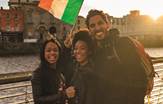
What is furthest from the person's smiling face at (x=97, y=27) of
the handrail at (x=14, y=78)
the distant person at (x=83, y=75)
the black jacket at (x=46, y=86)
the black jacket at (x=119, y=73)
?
the handrail at (x=14, y=78)

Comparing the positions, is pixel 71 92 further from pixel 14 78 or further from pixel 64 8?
pixel 64 8

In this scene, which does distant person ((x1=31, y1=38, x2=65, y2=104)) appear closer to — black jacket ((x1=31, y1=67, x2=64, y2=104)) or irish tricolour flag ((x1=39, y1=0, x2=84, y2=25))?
black jacket ((x1=31, y1=67, x2=64, y2=104))

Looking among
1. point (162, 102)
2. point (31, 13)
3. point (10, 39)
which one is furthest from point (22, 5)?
point (162, 102)

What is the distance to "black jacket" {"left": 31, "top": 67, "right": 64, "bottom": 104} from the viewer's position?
3703 mm

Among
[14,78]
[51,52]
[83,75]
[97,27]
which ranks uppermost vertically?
[97,27]

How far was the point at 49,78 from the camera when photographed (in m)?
3.78

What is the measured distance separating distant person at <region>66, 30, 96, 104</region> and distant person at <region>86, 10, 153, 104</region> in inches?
2.1

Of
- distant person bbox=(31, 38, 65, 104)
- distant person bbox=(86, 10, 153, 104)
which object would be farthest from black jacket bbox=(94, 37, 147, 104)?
distant person bbox=(31, 38, 65, 104)

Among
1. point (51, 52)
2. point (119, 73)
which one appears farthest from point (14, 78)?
point (119, 73)

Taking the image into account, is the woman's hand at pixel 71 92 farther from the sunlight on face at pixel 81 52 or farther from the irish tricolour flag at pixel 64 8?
the irish tricolour flag at pixel 64 8

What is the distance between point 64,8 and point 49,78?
3.41 feet

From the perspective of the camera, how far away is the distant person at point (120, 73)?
321 cm

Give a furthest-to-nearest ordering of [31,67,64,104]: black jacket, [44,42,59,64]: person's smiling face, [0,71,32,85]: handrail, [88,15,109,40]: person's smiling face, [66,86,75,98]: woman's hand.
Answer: [0,71,32,85]: handrail
[44,42,59,64]: person's smiling face
[31,67,64,104]: black jacket
[88,15,109,40]: person's smiling face
[66,86,75,98]: woman's hand

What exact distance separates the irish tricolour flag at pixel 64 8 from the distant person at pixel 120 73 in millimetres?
1197
